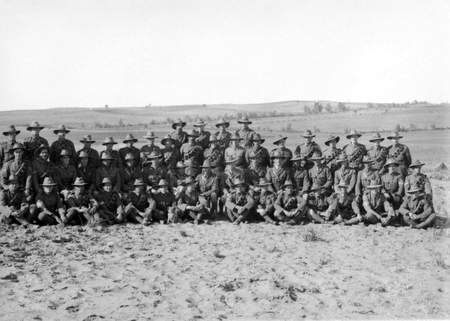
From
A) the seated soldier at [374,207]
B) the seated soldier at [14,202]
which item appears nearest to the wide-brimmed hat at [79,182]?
the seated soldier at [14,202]

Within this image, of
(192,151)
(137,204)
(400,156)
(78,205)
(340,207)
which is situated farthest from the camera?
(192,151)

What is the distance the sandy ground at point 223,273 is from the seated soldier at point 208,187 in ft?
2.99

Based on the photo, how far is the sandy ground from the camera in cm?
706

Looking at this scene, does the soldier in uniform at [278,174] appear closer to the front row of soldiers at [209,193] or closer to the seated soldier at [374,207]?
the front row of soldiers at [209,193]

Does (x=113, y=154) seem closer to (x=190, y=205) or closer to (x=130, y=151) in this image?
(x=130, y=151)

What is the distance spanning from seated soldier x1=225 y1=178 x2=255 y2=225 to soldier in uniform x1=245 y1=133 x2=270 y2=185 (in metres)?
0.62

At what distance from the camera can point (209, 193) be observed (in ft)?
41.3

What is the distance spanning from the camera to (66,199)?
1173 cm

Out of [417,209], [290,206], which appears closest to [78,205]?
[290,206]

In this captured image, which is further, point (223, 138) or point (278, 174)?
point (223, 138)

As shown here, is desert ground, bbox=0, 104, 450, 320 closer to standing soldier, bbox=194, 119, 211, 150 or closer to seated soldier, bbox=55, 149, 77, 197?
seated soldier, bbox=55, 149, 77, 197

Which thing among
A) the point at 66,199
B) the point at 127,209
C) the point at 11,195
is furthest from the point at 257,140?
the point at 11,195

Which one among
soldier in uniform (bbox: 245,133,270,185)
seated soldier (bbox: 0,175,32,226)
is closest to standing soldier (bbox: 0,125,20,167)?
seated soldier (bbox: 0,175,32,226)

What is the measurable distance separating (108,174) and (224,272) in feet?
16.7
